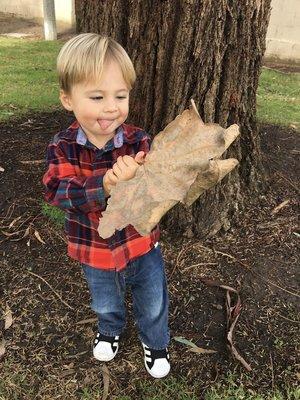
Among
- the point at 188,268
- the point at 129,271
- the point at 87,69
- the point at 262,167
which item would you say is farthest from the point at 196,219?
the point at 87,69

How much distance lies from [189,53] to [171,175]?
116 cm

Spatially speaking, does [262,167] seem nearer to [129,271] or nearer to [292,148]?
[292,148]

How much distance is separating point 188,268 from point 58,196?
1.18m

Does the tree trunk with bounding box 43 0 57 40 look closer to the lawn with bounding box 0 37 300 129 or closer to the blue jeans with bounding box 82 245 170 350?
the lawn with bounding box 0 37 300 129

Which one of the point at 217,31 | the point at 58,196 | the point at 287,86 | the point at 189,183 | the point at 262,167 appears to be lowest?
the point at 287,86

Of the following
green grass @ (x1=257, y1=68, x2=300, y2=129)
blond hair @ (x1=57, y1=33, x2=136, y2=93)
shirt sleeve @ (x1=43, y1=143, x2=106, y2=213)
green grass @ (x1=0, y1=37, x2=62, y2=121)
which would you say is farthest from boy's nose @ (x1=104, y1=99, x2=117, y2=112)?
green grass @ (x1=257, y1=68, x2=300, y2=129)

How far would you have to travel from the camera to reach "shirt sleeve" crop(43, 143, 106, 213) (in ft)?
5.77

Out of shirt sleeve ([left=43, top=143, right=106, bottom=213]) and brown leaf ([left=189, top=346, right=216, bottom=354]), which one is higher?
shirt sleeve ([left=43, top=143, right=106, bottom=213])

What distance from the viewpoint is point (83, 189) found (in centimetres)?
179

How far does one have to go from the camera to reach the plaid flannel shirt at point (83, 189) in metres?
1.87

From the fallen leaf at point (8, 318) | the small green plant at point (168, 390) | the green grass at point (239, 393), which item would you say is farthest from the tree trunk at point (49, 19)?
the green grass at point (239, 393)

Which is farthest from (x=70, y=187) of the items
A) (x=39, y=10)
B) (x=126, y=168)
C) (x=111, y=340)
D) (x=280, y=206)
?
(x=39, y=10)

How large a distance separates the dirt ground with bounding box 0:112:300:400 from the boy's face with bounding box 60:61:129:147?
1198mm

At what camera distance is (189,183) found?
4.97ft
